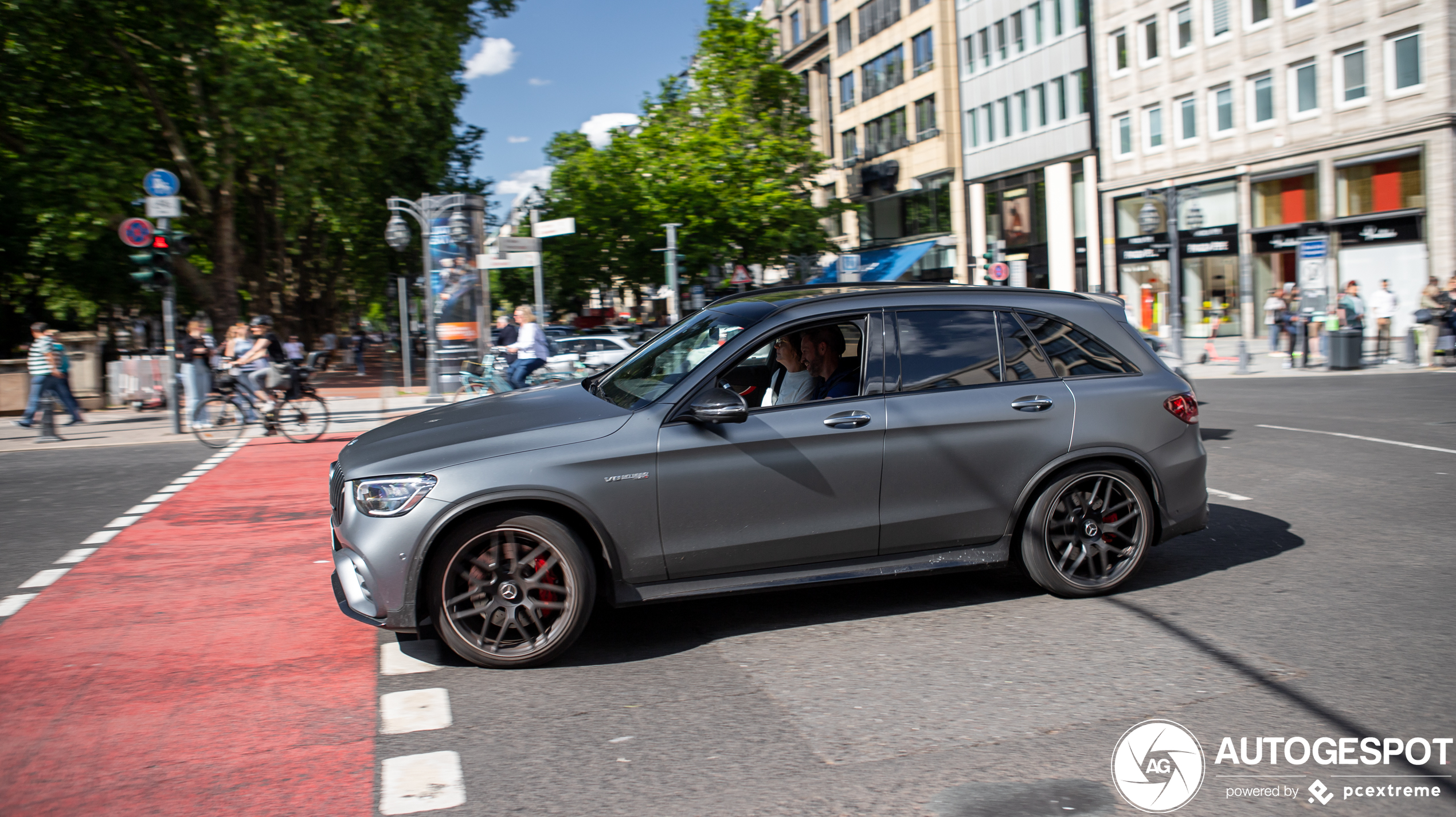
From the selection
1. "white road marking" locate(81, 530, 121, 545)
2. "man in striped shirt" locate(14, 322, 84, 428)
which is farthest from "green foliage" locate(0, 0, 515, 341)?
"white road marking" locate(81, 530, 121, 545)

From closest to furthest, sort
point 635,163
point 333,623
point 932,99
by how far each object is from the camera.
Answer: point 333,623
point 635,163
point 932,99

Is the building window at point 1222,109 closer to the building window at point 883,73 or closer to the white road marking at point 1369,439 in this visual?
the building window at point 883,73

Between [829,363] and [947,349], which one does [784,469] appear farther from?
[947,349]

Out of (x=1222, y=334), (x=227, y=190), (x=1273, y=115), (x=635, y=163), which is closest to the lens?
(x=227, y=190)

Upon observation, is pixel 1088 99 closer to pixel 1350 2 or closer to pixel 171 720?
pixel 1350 2

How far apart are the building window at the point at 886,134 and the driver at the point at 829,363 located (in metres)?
48.9

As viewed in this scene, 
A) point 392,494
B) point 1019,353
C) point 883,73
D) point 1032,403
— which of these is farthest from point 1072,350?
point 883,73

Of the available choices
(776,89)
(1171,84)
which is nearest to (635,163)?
(776,89)

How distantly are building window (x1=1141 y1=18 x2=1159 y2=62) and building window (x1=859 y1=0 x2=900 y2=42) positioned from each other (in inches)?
645

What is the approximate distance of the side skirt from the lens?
5016 millimetres

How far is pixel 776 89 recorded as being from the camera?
1571 inches

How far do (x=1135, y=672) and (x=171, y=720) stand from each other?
12.4 ft

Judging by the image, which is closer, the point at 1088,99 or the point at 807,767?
the point at 807,767

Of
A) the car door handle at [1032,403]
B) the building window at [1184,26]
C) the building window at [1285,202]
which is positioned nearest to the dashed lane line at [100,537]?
the car door handle at [1032,403]
